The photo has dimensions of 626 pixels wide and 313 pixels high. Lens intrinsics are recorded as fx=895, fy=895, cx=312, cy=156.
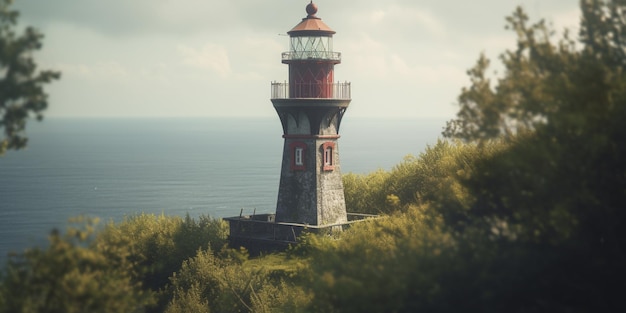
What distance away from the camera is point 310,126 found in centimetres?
4894

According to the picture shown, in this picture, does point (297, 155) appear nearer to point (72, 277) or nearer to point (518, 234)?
point (518, 234)

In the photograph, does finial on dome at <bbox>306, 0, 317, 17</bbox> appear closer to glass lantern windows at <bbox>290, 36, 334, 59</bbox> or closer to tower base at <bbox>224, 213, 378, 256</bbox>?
glass lantern windows at <bbox>290, 36, 334, 59</bbox>

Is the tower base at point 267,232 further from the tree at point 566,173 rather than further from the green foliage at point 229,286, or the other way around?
the tree at point 566,173

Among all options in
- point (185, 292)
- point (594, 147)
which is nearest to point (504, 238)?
point (594, 147)

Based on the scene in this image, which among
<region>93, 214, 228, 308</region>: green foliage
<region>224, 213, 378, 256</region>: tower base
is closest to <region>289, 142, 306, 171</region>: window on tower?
<region>224, 213, 378, 256</region>: tower base

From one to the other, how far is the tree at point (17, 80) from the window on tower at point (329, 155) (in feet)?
99.9

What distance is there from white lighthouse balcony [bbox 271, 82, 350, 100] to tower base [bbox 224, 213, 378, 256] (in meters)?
7.03

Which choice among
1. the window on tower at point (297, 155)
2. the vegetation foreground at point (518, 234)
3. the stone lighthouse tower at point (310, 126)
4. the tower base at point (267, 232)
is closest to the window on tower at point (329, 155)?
the stone lighthouse tower at point (310, 126)

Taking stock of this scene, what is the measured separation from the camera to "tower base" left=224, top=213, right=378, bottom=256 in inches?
1885

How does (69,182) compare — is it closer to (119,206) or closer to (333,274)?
(119,206)

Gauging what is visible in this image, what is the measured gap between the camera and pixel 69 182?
520 feet

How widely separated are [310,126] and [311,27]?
218 inches

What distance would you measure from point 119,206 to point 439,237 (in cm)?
10751

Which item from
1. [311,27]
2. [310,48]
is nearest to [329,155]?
[310,48]
